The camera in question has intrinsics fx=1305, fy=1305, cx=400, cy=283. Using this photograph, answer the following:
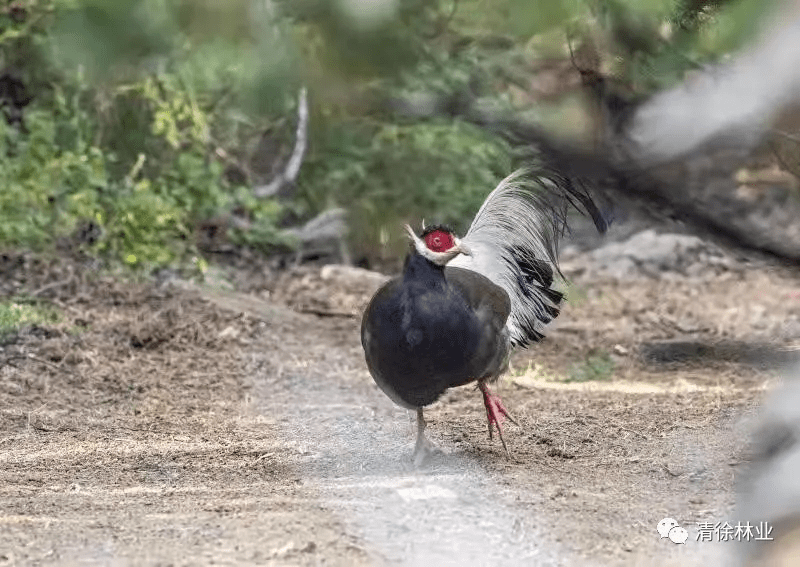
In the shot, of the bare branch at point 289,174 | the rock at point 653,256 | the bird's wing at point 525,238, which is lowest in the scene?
the rock at point 653,256

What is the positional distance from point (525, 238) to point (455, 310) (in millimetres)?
1128

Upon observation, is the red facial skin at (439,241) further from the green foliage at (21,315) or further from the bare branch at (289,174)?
the bare branch at (289,174)

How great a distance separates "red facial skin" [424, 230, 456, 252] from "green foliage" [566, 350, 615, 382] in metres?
2.50

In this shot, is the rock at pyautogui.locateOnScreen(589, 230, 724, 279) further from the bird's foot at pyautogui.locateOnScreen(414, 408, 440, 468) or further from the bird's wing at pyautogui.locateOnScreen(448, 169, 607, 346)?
the bird's foot at pyautogui.locateOnScreen(414, 408, 440, 468)

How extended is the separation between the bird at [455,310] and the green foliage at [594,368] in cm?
148

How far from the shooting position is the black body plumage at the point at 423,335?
4.52m

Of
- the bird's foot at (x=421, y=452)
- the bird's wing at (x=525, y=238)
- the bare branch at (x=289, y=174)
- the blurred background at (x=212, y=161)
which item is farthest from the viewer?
the bare branch at (x=289, y=174)

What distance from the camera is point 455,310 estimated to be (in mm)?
4570

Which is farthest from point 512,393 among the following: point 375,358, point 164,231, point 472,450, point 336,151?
point 336,151

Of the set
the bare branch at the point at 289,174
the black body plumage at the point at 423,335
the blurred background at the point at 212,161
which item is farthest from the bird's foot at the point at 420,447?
the bare branch at the point at 289,174

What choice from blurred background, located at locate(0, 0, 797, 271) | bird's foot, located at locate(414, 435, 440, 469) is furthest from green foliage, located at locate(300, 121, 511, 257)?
bird's foot, located at locate(414, 435, 440, 469)

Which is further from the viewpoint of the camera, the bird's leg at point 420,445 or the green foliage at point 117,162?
the green foliage at point 117,162

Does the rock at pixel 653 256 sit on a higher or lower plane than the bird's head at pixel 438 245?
lower

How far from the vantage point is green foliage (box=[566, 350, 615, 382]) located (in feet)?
22.9
